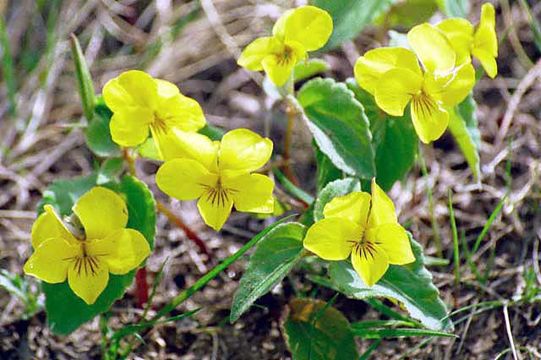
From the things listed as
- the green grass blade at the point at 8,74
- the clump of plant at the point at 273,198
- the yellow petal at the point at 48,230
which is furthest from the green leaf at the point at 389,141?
the green grass blade at the point at 8,74

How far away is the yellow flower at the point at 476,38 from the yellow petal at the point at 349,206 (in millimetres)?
450

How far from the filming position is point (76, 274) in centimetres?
165

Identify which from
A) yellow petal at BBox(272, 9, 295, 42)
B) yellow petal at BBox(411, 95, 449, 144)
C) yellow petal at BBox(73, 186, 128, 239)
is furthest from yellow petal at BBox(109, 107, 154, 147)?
yellow petal at BBox(411, 95, 449, 144)

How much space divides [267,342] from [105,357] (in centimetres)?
40

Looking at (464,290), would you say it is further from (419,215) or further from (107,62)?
(107,62)

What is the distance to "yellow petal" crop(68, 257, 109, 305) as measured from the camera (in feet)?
5.42

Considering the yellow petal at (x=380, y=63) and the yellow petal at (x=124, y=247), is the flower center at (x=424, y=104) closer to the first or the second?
the yellow petal at (x=380, y=63)

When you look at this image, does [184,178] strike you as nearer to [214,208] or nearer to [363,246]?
[214,208]

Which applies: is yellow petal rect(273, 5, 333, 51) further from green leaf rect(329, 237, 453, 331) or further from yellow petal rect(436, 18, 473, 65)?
green leaf rect(329, 237, 453, 331)

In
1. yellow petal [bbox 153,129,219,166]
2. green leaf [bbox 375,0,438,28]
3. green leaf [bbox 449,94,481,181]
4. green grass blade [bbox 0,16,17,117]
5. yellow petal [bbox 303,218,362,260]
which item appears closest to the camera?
yellow petal [bbox 303,218,362,260]

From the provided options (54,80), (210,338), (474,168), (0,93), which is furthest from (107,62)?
(474,168)

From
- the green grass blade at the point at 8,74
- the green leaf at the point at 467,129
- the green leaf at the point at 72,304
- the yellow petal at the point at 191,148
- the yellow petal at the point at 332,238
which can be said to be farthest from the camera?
the green grass blade at the point at 8,74

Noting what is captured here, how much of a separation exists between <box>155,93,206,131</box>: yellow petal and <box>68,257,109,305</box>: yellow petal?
317mm

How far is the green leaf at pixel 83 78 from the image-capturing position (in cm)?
175
